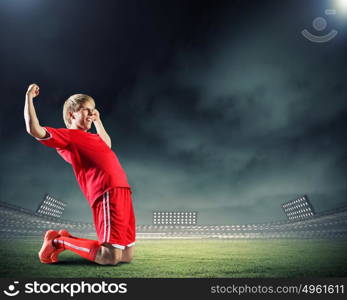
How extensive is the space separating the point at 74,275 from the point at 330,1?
3.76 m

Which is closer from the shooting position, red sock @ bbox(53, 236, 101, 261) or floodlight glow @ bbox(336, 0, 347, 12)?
red sock @ bbox(53, 236, 101, 261)

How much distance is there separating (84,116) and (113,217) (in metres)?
0.82

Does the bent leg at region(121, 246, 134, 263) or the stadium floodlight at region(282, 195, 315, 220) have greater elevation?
the stadium floodlight at region(282, 195, 315, 220)

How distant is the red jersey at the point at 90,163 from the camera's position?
275 centimetres

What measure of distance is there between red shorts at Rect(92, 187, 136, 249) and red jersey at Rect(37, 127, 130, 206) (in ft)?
0.17

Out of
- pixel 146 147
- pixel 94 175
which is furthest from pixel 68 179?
pixel 94 175

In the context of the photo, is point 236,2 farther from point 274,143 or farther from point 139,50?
point 274,143

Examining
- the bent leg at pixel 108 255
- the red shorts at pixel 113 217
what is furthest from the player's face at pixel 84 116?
the bent leg at pixel 108 255

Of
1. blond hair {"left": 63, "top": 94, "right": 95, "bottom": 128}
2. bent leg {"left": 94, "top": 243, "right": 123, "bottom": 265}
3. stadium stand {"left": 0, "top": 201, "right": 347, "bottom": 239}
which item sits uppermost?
stadium stand {"left": 0, "top": 201, "right": 347, "bottom": 239}

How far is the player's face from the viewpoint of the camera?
2953 mm

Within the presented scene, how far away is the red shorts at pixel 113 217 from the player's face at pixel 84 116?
597mm

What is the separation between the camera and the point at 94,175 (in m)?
2.79

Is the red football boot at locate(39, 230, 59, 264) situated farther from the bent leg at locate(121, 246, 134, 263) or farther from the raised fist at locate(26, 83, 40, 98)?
the raised fist at locate(26, 83, 40, 98)

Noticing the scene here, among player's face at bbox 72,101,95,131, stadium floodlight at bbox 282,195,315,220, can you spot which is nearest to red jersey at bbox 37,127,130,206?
player's face at bbox 72,101,95,131
